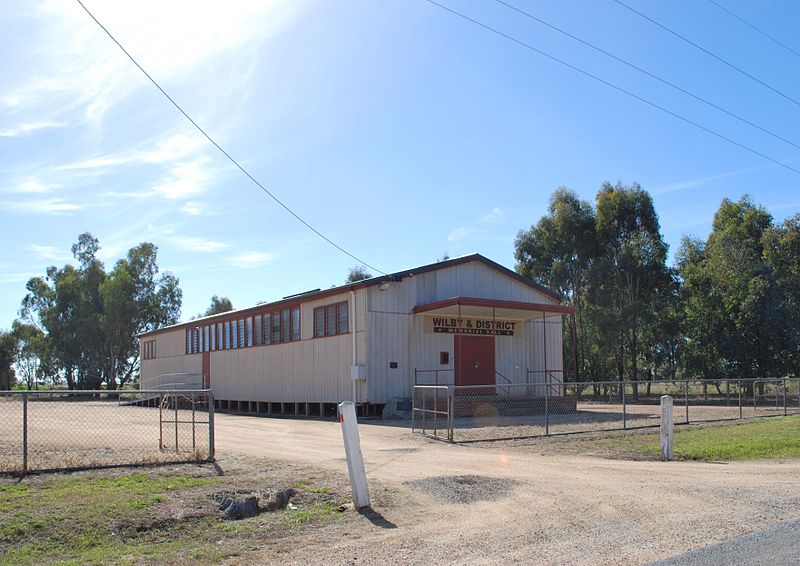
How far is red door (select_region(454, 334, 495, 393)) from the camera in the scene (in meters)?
27.1

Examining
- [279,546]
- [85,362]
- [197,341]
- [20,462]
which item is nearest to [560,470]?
[279,546]

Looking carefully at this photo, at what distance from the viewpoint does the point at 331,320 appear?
88.8ft

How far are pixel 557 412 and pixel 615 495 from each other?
54.0ft

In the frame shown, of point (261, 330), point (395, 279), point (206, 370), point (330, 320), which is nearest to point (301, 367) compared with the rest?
point (330, 320)

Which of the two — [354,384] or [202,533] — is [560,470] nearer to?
[202,533]

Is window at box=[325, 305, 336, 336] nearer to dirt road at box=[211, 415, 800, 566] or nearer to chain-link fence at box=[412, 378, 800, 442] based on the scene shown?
chain-link fence at box=[412, 378, 800, 442]

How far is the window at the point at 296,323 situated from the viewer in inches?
1157

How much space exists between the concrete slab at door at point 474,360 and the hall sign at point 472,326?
0.28m

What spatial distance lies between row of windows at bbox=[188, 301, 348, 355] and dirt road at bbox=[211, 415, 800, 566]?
43.9 ft

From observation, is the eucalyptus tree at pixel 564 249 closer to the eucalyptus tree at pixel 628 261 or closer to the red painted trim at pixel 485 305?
the eucalyptus tree at pixel 628 261

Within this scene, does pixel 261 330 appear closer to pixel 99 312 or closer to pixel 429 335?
pixel 429 335

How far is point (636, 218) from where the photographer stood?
4328cm

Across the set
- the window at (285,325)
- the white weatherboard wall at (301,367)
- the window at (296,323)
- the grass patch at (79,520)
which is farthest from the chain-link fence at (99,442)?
the window at (285,325)

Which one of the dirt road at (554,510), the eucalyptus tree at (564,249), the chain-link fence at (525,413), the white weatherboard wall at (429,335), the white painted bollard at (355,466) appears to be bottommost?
the chain-link fence at (525,413)
